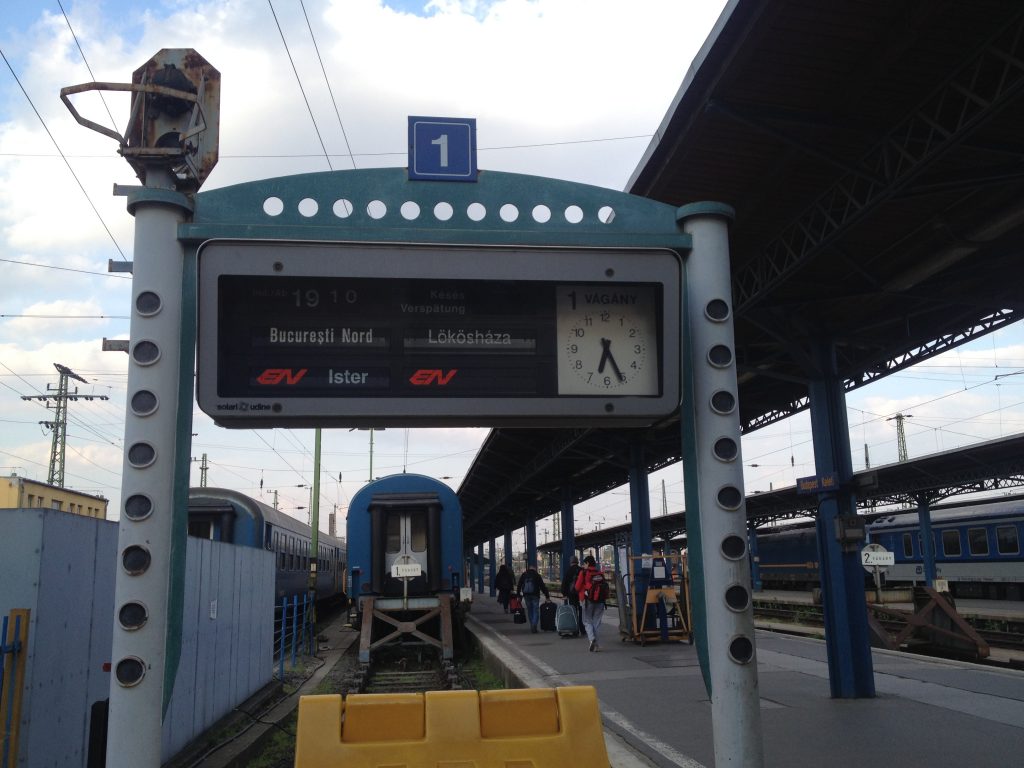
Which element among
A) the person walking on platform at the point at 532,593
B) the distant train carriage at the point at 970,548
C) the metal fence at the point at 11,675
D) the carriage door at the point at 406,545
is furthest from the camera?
the distant train carriage at the point at 970,548

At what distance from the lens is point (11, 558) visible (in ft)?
17.8

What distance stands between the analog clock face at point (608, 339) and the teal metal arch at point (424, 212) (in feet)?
0.84

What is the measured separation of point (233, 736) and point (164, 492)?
6056 mm

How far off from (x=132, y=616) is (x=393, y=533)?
46.2ft

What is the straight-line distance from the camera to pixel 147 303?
3.79m

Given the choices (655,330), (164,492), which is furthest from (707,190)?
(164,492)

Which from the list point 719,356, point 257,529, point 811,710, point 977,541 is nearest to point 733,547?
point 719,356

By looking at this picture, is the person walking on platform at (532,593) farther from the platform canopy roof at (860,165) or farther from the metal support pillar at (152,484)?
the metal support pillar at (152,484)

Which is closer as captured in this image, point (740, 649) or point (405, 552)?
point (740, 649)

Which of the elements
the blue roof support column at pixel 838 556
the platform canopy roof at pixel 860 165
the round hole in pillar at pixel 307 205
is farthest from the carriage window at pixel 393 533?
the round hole in pillar at pixel 307 205

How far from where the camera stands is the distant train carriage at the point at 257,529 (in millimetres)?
16438

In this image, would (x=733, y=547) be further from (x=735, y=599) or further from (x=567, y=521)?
(x=567, y=521)

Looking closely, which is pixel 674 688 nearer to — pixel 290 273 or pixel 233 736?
pixel 233 736

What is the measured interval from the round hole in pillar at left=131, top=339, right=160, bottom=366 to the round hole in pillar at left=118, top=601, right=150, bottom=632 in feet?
3.31
